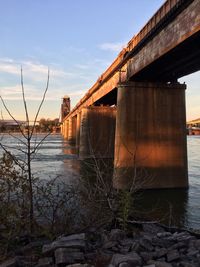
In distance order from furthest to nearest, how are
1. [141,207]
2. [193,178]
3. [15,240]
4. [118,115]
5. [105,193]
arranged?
[193,178]
[118,115]
[141,207]
[105,193]
[15,240]

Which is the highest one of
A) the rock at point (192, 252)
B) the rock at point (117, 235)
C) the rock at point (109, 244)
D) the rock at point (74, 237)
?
the rock at point (74, 237)

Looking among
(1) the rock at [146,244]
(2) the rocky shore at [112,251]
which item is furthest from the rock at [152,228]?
(1) the rock at [146,244]

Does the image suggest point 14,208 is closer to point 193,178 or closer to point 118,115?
point 118,115

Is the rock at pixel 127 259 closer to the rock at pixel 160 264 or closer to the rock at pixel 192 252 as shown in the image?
the rock at pixel 160 264

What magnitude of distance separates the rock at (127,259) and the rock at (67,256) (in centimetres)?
58

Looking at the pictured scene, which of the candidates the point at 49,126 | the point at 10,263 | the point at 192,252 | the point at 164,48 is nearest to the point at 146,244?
the point at 192,252

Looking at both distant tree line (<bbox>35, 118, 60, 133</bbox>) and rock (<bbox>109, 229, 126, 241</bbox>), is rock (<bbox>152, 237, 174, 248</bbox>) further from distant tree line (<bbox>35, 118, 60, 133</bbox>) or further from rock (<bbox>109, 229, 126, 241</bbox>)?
distant tree line (<bbox>35, 118, 60, 133</bbox>)

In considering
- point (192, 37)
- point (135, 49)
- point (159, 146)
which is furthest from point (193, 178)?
point (192, 37)

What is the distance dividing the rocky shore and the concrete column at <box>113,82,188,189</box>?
16.3 m

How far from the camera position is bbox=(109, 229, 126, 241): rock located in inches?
288

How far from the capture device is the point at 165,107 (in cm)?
2525

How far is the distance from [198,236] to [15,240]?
149 inches

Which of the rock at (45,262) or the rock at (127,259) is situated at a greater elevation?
the rock at (127,259)

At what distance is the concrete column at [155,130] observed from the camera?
24.4 m
